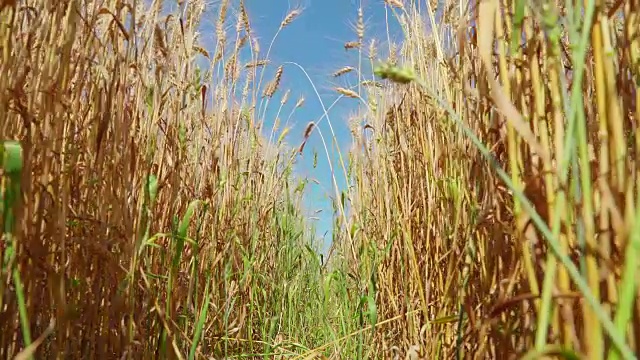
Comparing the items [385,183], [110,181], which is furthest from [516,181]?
[385,183]

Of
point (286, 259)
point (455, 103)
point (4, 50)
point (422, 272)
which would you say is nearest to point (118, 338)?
point (4, 50)

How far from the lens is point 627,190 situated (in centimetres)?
49

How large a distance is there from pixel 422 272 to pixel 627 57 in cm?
87

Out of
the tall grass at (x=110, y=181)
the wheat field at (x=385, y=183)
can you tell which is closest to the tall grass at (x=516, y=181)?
the wheat field at (x=385, y=183)

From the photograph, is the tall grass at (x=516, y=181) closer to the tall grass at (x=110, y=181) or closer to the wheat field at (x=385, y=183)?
the wheat field at (x=385, y=183)

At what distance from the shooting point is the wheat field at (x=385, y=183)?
1.64 ft

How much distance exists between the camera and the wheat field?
501 millimetres

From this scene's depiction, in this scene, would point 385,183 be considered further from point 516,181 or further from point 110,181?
point 516,181

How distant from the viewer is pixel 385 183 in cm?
161

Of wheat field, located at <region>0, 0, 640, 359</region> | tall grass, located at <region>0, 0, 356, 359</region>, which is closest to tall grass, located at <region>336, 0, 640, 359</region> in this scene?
wheat field, located at <region>0, 0, 640, 359</region>

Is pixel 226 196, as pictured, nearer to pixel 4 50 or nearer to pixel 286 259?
pixel 286 259

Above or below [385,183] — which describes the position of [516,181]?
below

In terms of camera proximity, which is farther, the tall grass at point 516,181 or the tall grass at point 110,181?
the tall grass at point 110,181

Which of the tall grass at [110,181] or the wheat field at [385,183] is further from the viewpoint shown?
the tall grass at [110,181]
